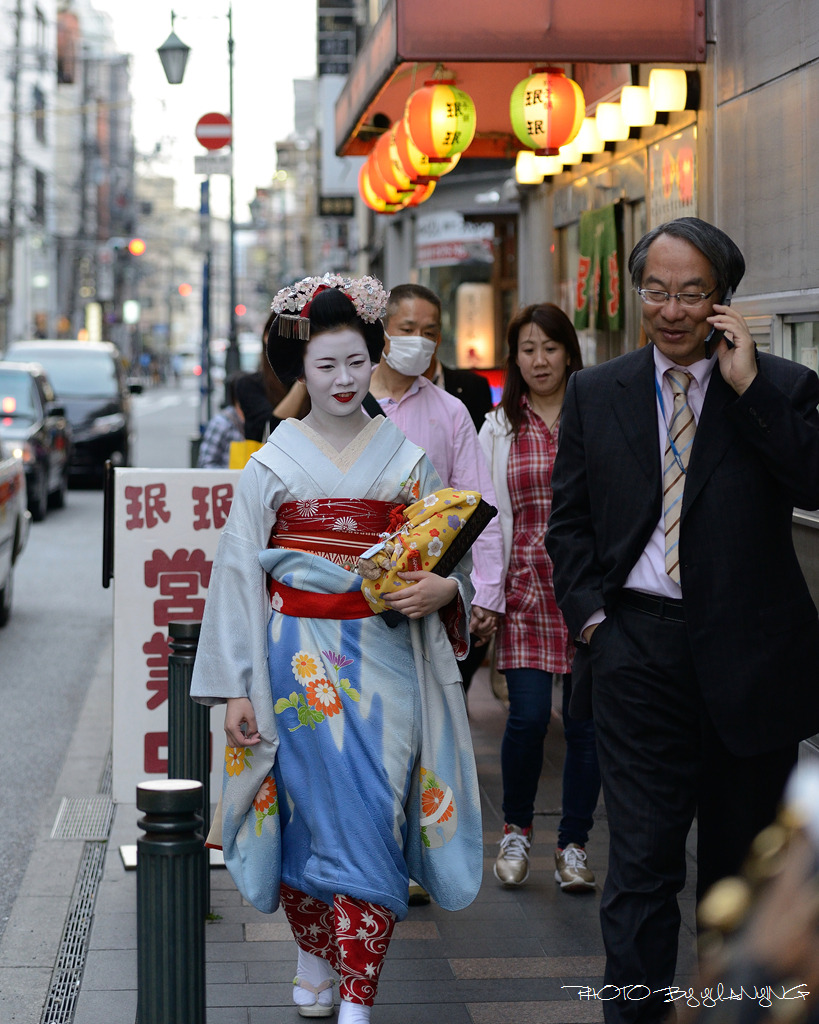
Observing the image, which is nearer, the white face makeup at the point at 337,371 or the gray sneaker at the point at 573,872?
the white face makeup at the point at 337,371

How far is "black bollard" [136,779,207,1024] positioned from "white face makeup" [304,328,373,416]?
1.20m

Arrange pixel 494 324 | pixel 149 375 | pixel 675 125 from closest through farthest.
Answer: pixel 675 125 → pixel 494 324 → pixel 149 375

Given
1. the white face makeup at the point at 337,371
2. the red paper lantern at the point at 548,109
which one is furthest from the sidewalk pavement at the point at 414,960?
the red paper lantern at the point at 548,109

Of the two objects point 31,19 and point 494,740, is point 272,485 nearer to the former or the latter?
point 494,740

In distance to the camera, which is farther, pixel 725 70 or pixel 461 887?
pixel 725 70

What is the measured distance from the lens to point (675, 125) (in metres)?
6.80

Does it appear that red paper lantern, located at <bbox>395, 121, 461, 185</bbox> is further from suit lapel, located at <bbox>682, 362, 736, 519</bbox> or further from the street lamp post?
the street lamp post

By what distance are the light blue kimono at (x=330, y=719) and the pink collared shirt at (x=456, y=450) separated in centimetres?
126

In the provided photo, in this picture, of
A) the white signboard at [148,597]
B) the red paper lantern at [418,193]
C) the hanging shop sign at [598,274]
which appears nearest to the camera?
the white signboard at [148,597]

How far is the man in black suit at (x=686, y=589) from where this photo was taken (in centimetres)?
325

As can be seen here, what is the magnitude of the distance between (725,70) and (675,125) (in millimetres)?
845

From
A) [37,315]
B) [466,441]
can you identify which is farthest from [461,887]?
[37,315]

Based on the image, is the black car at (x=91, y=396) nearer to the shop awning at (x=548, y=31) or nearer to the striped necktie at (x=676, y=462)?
the shop awning at (x=548, y=31)

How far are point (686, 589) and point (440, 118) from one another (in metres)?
5.78
